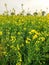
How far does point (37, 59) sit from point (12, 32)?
787mm

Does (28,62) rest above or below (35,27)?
below

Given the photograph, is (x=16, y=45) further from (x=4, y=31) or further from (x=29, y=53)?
(x=4, y=31)

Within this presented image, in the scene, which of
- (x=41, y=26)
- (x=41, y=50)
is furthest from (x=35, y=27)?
(x=41, y=50)

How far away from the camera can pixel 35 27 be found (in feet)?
19.6

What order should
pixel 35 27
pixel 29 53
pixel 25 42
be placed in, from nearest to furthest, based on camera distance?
pixel 29 53 → pixel 25 42 → pixel 35 27

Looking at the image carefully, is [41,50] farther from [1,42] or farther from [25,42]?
[1,42]

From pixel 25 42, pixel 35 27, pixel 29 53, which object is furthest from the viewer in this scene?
pixel 35 27

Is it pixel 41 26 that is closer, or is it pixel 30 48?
pixel 30 48

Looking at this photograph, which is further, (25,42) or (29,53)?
(25,42)

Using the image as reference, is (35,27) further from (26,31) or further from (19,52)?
(19,52)

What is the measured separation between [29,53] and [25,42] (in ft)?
1.46

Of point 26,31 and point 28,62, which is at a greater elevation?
point 26,31

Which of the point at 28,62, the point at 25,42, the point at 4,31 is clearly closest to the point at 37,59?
the point at 28,62

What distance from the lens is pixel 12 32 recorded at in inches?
220
